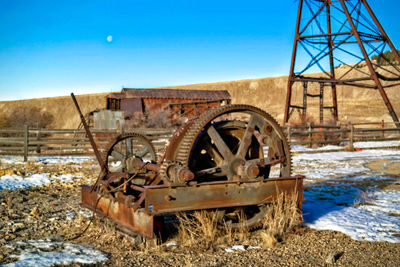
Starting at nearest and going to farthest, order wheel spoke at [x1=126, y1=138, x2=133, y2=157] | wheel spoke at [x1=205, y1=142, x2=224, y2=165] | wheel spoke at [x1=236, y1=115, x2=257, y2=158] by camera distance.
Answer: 1. wheel spoke at [x1=236, y1=115, x2=257, y2=158]
2. wheel spoke at [x1=205, y1=142, x2=224, y2=165]
3. wheel spoke at [x1=126, y1=138, x2=133, y2=157]

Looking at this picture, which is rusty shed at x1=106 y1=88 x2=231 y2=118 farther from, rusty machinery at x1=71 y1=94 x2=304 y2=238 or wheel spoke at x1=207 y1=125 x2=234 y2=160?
wheel spoke at x1=207 y1=125 x2=234 y2=160

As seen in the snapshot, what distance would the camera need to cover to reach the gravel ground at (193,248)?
12.0 feet

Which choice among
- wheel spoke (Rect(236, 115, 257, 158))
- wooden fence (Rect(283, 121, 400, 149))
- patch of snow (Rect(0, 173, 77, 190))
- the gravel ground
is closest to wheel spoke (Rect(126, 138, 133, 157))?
the gravel ground

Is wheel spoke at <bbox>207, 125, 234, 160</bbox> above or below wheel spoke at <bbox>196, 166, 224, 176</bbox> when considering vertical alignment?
above

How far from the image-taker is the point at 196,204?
4.11 meters

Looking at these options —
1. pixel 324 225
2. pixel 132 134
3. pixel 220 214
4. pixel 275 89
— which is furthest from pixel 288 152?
pixel 275 89

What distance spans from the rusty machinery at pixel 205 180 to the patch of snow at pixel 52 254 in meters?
0.55

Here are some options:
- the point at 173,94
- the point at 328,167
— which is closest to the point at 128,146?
the point at 328,167

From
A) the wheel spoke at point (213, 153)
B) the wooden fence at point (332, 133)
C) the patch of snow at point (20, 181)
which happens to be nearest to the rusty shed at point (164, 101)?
the wooden fence at point (332, 133)

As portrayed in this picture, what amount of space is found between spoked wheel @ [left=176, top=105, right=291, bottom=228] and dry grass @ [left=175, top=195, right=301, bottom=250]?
0.38 feet

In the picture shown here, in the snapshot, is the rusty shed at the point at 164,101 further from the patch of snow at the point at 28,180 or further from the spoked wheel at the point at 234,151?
the spoked wheel at the point at 234,151

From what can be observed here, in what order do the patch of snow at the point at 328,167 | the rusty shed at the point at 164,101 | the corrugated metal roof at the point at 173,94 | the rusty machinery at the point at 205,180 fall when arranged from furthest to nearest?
1. the corrugated metal roof at the point at 173,94
2. the rusty shed at the point at 164,101
3. the patch of snow at the point at 328,167
4. the rusty machinery at the point at 205,180

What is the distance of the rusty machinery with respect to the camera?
404cm

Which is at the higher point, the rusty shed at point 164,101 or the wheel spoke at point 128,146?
the rusty shed at point 164,101
